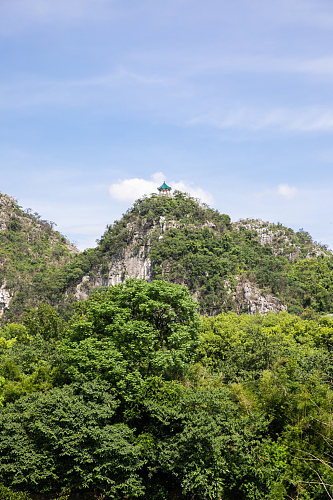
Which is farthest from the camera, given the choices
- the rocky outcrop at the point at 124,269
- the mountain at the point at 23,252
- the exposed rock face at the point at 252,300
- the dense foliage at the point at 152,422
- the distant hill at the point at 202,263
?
the mountain at the point at 23,252

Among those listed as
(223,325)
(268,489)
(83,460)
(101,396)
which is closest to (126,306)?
(101,396)

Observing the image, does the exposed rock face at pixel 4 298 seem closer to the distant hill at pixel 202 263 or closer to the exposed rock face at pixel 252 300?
the distant hill at pixel 202 263

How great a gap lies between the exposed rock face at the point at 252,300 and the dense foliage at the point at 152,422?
46.5 m

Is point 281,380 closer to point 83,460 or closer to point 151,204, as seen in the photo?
point 83,460

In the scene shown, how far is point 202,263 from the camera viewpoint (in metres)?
72.1

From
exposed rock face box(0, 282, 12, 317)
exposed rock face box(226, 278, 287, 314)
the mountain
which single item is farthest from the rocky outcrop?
exposed rock face box(226, 278, 287, 314)

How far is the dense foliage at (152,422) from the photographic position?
15.5m

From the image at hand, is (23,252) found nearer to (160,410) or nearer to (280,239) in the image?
(280,239)

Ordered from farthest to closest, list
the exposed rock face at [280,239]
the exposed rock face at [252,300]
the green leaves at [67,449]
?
the exposed rock face at [280,239]
the exposed rock face at [252,300]
the green leaves at [67,449]

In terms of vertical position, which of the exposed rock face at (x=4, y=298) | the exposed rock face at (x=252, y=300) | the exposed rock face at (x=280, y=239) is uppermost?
the exposed rock face at (x=280, y=239)

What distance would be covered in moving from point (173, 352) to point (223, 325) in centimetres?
1587

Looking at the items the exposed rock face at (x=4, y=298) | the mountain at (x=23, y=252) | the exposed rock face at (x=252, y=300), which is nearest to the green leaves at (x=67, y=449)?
the exposed rock face at (x=252, y=300)

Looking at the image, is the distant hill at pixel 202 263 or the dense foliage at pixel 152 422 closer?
the dense foliage at pixel 152 422

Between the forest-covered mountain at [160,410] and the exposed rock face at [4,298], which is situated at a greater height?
the exposed rock face at [4,298]
